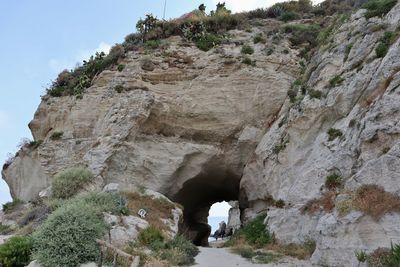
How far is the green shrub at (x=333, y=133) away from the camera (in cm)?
1487

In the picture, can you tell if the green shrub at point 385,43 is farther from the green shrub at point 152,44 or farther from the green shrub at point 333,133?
the green shrub at point 152,44

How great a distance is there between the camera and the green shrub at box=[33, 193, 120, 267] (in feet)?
37.2

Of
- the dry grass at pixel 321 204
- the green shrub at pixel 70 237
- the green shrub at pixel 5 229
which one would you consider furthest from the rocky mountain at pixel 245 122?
the green shrub at pixel 70 237

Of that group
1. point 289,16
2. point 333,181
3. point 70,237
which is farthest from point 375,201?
point 289,16

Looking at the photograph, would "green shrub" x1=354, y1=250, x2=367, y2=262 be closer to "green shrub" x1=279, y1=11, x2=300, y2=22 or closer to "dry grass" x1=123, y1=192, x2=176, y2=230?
"dry grass" x1=123, y1=192, x2=176, y2=230

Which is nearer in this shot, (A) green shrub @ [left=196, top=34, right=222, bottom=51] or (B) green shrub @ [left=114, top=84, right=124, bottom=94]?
(B) green shrub @ [left=114, top=84, right=124, bottom=94]

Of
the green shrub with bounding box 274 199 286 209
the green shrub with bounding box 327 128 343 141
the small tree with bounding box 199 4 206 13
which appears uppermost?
the small tree with bounding box 199 4 206 13

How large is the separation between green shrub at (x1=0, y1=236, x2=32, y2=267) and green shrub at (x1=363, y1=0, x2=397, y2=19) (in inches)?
611

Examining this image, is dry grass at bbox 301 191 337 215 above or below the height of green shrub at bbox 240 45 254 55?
below

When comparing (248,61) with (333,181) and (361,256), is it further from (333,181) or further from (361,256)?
(361,256)

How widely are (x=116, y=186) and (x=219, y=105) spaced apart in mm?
7159

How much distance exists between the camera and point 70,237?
1164cm

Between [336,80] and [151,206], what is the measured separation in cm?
886

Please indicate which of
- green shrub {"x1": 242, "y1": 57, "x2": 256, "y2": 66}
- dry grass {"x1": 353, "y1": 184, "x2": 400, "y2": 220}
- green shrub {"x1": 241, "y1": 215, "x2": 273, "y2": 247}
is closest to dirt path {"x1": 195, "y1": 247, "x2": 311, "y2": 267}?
green shrub {"x1": 241, "y1": 215, "x2": 273, "y2": 247}
